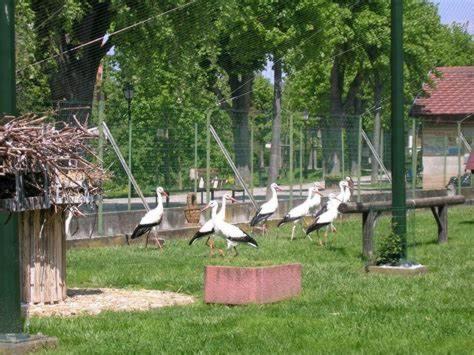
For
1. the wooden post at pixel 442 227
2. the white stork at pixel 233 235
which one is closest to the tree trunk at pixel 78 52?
the wooden post at pixel 442 227

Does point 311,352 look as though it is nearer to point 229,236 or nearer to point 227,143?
point 229,236

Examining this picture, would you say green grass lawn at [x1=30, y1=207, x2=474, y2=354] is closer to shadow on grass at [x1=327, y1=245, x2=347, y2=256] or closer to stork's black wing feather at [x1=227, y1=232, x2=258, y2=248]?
stork's black wing feather at [x1=227, y1=232, x2=258, y2=248]

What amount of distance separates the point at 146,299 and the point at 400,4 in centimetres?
545

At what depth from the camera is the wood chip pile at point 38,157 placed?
8.91 meters

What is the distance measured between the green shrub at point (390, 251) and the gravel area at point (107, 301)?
324cm

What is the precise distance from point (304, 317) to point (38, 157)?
10.3ft

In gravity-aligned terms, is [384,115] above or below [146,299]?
above

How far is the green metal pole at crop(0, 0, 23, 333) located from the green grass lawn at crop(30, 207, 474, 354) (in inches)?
22.6

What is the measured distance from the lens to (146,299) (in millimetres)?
13016

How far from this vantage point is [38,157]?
9.23m

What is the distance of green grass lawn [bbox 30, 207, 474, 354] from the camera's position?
938cm

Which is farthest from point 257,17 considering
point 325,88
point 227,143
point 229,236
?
point 325,88

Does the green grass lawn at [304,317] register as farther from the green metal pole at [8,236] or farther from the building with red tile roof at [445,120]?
the building with red tile roof at [445,120]

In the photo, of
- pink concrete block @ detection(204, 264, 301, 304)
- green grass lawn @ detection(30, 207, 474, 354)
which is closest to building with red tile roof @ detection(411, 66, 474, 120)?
green grass lawn @ detection(30, 207, 474, 354)
